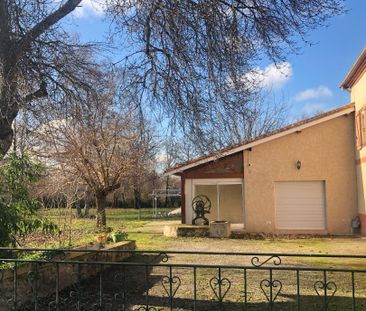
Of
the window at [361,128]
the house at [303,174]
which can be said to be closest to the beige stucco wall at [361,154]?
the house at [303,174]

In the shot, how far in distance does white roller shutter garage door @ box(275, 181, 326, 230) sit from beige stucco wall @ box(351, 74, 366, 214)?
62.3 inches

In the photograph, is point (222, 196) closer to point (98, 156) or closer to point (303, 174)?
point (303, 174)

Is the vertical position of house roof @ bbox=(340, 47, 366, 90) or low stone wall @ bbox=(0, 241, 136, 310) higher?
house roof @ bbox=(340, 47, 366, 90)

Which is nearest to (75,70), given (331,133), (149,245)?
(149,245)

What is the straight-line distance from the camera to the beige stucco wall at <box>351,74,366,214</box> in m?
18.2

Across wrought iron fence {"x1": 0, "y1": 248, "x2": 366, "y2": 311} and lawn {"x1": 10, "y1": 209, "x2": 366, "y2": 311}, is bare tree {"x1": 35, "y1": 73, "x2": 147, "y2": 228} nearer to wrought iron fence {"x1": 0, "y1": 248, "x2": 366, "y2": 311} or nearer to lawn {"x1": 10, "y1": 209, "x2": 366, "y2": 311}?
lawn {"x1": 10, "y1": 209, "x2": 366, "y2": 311}

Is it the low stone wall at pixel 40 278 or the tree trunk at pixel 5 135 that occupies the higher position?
the tree trunk at pixel 5 135

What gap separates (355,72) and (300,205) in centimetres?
609

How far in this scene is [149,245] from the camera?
1574cm

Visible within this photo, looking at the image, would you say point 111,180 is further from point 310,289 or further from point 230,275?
point 310,289

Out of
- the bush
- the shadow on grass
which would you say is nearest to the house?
the shadow on grass

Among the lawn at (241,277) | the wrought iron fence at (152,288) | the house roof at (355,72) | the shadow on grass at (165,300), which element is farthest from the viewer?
the house roof at (355,72)

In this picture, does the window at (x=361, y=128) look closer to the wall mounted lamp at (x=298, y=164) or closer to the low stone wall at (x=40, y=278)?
the wall mounted lamp at (x=298, y=164)

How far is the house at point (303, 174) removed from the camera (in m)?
20.0
